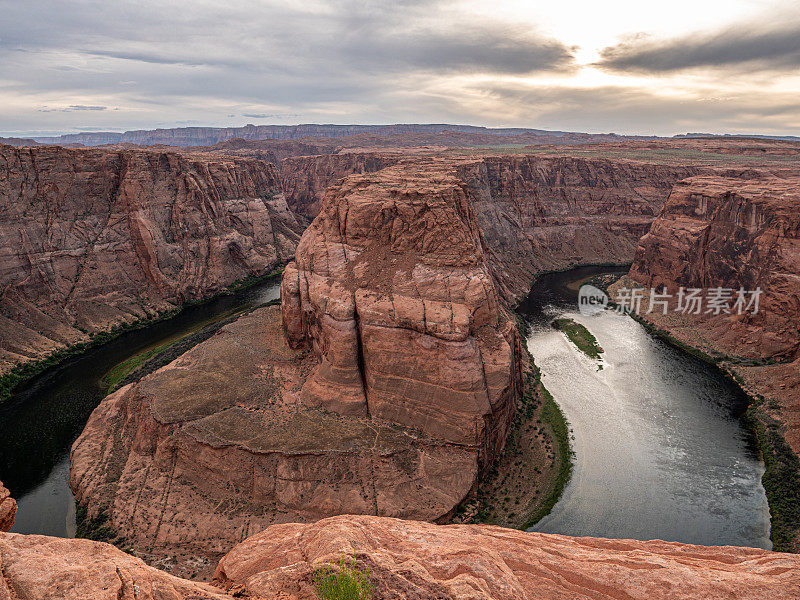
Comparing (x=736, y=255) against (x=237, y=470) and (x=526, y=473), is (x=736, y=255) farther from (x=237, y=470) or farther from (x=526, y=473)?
(x=237, y=470)

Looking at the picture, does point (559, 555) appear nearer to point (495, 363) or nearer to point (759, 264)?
point (495, 363)

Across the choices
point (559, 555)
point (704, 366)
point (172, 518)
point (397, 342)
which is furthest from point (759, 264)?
point (172, 518)

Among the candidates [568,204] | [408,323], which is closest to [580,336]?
[408,323]

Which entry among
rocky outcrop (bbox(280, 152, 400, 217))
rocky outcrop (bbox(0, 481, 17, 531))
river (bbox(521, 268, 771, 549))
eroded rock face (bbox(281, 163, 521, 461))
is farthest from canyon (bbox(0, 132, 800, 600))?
rocky outcrop (bbox(280, 152, 400, 217))

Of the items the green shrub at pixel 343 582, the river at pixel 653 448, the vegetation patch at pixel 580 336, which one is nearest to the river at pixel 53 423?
the green shrub at pixel 343 582

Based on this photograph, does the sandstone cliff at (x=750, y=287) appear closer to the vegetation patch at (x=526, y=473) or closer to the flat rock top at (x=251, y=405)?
the vegetation patch at (x=526, y=473)

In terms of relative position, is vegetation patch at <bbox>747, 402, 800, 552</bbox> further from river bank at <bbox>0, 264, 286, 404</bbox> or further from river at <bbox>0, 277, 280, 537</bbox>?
river bank at <bbox>0, 264, 286, 404</bbox>
